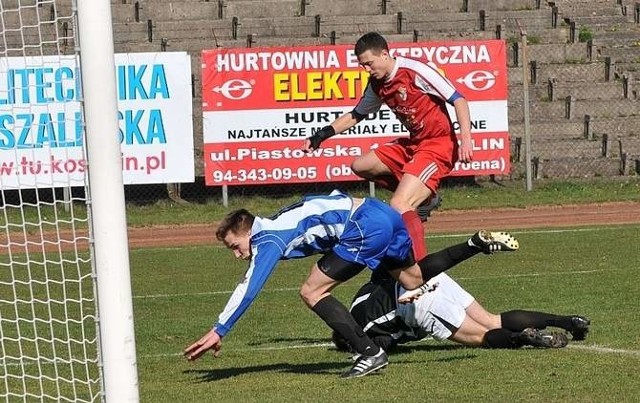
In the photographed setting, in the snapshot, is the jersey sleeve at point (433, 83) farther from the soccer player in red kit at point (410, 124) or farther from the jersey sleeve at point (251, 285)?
the jersey sleeve at point (251, 285)

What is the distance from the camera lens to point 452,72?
77.5 ft

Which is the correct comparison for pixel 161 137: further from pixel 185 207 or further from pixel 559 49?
pixel 559 49

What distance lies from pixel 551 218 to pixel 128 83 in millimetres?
7517

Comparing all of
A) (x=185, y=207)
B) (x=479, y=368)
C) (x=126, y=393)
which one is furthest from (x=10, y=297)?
(x=185, y=207)

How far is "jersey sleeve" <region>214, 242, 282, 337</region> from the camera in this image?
27.0 ft

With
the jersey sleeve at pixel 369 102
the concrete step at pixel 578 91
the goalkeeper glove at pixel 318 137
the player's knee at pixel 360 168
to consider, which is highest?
the jersey sleeve at pixel 369 102

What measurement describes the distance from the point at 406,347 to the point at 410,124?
1.93 m

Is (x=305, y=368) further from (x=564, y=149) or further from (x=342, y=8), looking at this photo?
(x=342, y=8)

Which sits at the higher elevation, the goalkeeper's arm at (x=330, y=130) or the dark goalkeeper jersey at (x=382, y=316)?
the goalkeeper's arm at (x=330, y=130)

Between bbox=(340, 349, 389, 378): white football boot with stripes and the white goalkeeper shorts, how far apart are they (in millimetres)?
785

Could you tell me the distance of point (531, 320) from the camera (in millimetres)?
9680

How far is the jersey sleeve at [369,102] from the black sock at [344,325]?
2680 millimetres

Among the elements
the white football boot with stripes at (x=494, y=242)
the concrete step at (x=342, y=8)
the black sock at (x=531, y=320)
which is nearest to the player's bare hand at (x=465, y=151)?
the white football boot with stripes at (x=494, y=242)

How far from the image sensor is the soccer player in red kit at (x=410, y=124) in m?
10.6
